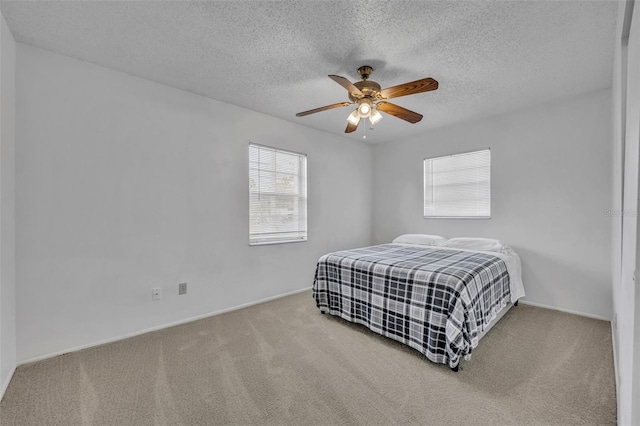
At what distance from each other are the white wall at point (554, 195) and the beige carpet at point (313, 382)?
0.63m

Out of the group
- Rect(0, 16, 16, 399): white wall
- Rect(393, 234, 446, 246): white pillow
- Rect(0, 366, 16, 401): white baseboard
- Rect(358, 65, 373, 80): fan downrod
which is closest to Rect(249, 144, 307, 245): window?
Rect(393, 234, 446, 246): white pillow

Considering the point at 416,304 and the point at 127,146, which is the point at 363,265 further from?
the point at 127,146

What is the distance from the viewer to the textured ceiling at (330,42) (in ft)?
5.67

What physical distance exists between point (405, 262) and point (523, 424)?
136 cm

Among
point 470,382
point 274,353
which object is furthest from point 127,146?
point 470,382

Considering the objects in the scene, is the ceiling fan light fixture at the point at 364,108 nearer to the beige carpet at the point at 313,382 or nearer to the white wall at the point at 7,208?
the beige carpet at the point at 313,382

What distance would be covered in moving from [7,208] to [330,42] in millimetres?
2582

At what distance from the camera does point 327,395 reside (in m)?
1.72

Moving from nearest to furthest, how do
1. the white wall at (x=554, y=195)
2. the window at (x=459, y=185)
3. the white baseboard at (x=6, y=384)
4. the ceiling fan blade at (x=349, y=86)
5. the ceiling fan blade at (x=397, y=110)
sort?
the white baseboard at (x=6, y=384) < the ceiling fan blade at (x=349, y=86) < the ceiling fan blade at (x=397, y=110) < the white wall at (x=554, y=195) < the window at (x=459, y=185)

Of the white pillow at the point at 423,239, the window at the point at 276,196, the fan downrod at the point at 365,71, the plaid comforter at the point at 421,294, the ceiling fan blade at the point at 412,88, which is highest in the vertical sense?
the fan downrod at the point at 365,71

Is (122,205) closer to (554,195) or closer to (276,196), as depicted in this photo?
(276,196)

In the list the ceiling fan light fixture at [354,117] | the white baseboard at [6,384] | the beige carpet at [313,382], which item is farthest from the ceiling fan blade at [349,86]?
the white baseboard at [6,384]

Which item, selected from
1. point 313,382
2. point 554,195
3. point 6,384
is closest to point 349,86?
point 313,382

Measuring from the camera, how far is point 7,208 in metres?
1.88
